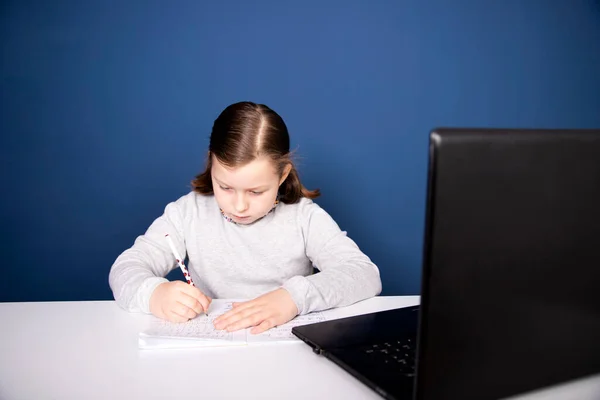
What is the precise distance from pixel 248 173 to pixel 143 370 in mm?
589

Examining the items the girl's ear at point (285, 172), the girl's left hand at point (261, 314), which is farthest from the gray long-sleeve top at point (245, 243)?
the girl's left hand at point (261, 314)

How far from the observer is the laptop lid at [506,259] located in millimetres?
502

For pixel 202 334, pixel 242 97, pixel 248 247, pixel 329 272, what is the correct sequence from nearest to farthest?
pixel 202 334 → pixel 329 272 → pixel 248 247 → pixel 242 97

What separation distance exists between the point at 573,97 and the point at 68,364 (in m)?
2.34

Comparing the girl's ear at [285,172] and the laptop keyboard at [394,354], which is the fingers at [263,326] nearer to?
the laptop keyboard at [394,354]

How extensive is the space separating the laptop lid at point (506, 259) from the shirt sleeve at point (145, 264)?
69 cm

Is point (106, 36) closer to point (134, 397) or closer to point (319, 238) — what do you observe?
point (319, 238)

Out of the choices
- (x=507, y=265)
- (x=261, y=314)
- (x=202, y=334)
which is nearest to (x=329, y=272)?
(x=261, y=314)

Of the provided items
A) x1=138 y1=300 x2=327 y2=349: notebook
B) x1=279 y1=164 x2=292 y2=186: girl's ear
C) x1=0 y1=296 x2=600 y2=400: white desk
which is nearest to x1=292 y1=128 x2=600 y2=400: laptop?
x1=0 y1=296 x2=600 y2=400: white desk

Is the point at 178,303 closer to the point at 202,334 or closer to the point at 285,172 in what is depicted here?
the point at 202,334

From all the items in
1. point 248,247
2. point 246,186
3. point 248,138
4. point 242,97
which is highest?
point 242,97

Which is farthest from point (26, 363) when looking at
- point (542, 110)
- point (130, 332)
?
point (542, 110)

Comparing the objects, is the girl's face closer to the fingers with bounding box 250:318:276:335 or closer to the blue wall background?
the fingers with bounding box 250:318:276:335

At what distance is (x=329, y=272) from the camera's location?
47.3 inches
